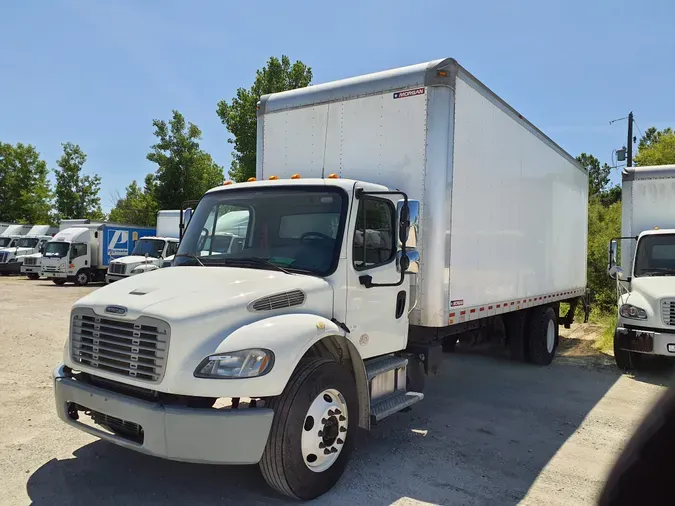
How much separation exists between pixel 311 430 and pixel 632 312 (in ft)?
22.1

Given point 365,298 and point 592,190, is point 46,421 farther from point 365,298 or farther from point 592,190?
point 592,190

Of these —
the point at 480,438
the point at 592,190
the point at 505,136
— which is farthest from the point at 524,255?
the point at 592,190

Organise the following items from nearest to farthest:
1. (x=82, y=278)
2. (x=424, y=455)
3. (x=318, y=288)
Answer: (x=318, y=288) < (x=424, y=455) < (x=82, y=278)

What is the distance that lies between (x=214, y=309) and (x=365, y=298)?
1587 millimetres

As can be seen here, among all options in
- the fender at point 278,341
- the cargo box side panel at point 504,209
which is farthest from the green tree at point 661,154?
the fender at point 278,341

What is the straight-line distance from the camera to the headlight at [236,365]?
363 cm

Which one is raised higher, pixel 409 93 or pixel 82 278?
pixel 409 93

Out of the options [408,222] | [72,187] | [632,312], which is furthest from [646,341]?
[72,187]

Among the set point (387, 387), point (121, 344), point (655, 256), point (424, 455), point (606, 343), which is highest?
point (655, 256)

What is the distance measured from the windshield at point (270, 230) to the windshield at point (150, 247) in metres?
18.5

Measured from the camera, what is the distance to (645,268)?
371 inches

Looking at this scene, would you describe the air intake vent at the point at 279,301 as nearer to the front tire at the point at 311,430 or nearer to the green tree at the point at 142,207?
the front tire at the point at 311,430

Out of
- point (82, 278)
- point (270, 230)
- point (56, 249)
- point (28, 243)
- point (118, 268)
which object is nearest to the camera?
point (270, 230)

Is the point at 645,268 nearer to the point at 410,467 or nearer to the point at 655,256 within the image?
the point at 655,256
